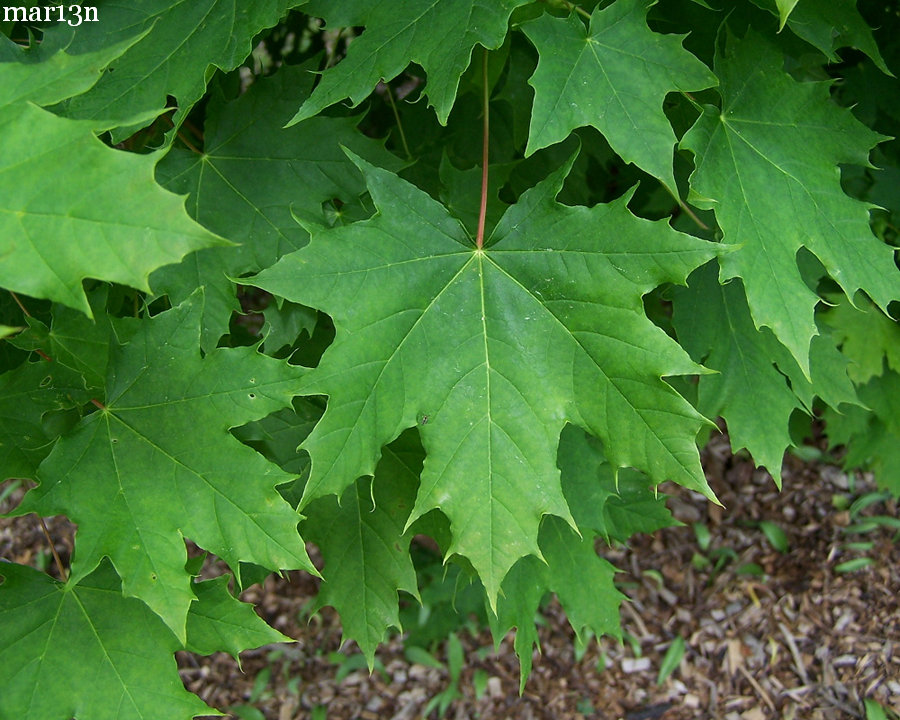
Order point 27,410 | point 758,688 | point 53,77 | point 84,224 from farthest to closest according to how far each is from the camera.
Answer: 1. point 758,688
2. point 27,410
3. point 53,77
4. point 84,224

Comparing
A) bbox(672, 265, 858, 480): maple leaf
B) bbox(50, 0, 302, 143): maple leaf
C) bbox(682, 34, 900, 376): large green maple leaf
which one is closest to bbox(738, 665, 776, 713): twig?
bbox(672, 265, 858, 480): maple leaf

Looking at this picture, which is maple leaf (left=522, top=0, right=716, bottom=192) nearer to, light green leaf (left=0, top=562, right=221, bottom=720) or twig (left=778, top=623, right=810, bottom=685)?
light green leaf (left=0, top=562, right=221, bottom=720)

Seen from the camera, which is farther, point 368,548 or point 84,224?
point 368,548

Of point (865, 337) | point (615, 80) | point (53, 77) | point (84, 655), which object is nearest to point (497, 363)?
point (615, 80)

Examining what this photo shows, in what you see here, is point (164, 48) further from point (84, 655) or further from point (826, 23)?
point (826, 23)

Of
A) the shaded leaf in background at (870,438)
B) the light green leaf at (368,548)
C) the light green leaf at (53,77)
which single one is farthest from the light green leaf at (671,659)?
the light green leaf at (53,77)

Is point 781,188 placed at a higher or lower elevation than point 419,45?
lower

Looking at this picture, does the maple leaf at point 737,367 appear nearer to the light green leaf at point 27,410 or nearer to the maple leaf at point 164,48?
the maple leaf at point 164,48
